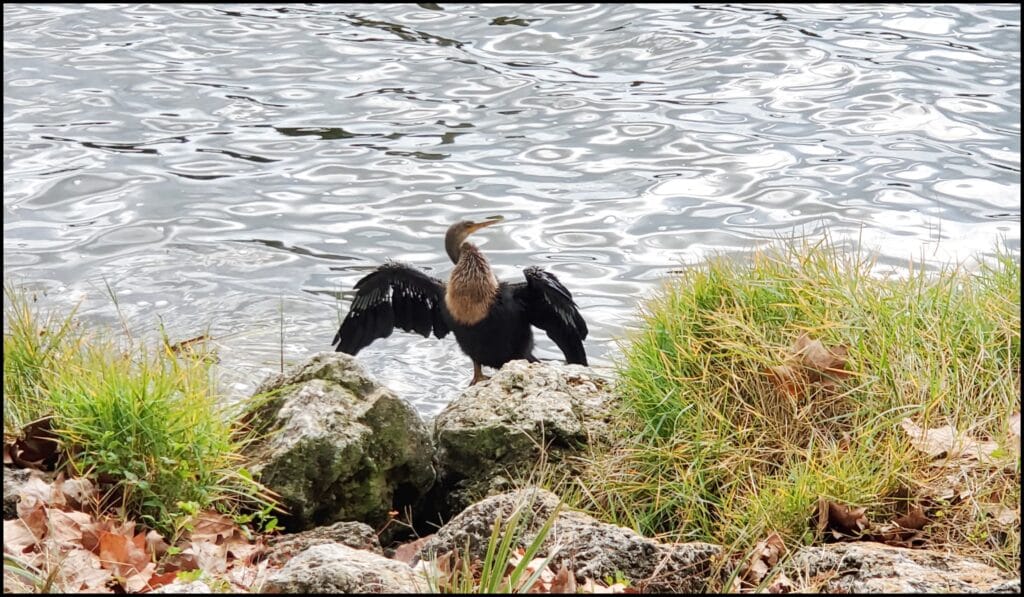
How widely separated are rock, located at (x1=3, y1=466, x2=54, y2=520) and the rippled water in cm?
213

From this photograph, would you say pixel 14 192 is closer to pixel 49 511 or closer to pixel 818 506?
pixel 49 511

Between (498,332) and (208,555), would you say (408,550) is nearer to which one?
(208,555)

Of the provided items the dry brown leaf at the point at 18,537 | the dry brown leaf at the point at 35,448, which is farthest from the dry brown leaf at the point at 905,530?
the dry brown leaf at the point at 35,448

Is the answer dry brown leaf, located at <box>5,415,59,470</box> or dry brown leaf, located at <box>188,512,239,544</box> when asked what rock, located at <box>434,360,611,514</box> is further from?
dry brown leaf, located at <box>5,415,59,470</box>

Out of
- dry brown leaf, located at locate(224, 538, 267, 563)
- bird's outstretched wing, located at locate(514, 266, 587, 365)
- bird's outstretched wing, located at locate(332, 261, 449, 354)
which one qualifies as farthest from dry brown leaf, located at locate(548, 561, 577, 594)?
bird's outstretched wing, located at locate(332, 261, 449, 354)

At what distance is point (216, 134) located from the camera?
34.8 feet

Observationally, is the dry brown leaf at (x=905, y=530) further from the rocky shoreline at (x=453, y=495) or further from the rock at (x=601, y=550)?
the rock at (x=601, y=550)

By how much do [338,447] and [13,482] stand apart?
1.00m

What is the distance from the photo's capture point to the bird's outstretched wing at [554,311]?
20.4ft

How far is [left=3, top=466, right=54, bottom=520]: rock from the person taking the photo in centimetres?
318

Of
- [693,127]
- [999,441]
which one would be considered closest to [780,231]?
[693,127]

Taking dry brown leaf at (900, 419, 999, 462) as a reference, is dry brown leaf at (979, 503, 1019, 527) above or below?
below

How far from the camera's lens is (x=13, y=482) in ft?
10.7

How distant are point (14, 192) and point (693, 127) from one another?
582 cm
